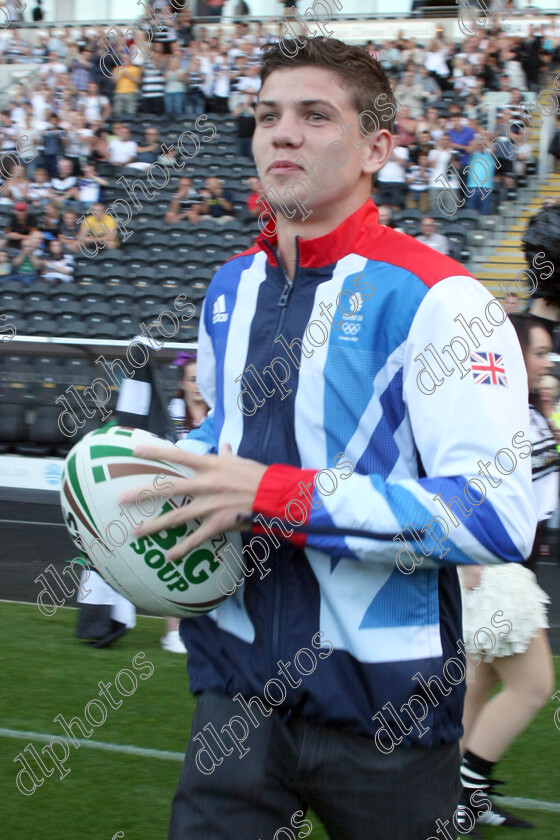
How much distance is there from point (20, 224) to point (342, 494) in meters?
14.2

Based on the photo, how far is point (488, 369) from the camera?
1673 mm

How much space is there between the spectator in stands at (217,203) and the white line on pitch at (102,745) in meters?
10.8

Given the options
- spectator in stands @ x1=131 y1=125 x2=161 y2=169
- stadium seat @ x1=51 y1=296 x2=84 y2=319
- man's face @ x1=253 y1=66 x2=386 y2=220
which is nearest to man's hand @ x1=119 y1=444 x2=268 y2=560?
man's face @ x1=253 y1=66 x2=386 y2=220

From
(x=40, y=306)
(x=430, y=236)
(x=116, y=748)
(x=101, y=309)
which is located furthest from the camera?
(x=40, y=306)

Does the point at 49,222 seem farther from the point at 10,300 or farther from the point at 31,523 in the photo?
the point at 31,523

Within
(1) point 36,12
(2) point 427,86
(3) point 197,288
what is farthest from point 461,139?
(1) point 36,12

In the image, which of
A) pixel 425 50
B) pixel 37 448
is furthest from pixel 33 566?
pixel 425 50

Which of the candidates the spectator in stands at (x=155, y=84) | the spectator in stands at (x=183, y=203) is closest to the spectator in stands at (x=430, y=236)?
the spectator in stands at (x=183, y=203)

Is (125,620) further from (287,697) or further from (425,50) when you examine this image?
(425,50)

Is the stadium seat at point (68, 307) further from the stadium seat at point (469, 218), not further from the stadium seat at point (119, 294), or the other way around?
the stadium seat at point (469, 218)

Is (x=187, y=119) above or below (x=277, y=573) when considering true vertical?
below

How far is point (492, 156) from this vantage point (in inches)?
531

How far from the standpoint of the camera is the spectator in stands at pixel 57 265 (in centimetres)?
1488

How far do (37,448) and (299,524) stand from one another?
985cm
